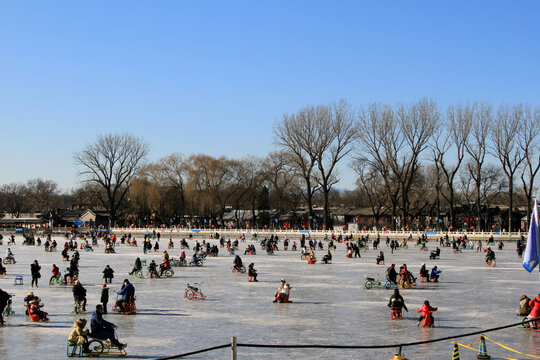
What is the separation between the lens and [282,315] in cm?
1747

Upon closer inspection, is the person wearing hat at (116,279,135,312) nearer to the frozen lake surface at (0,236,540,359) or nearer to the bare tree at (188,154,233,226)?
the frozen lake surface at (0,236,540,359)

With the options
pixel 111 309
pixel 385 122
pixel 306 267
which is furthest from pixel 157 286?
pixel 385 122

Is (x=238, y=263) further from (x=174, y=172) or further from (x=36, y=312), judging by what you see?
(x=174, y=172)

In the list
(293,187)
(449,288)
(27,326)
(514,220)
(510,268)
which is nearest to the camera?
(27,326)

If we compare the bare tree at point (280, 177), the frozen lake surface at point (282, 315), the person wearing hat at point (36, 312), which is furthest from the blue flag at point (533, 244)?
the bare tree at point (280, 177)

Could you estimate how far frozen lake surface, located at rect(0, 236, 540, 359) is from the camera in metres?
13.2

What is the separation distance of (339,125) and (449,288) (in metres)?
52.2

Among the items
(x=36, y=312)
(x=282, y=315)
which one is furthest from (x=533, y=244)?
(x=36, y=312)

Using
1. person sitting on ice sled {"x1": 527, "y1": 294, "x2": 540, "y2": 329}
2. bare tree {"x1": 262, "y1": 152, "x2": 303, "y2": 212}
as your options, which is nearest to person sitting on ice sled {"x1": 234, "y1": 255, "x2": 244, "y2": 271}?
person sitting on ice sled {"x1": 527, "y1": 294, "x2": 540, "y2": 329}

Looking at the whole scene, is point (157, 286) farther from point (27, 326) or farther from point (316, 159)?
point (316, 159)

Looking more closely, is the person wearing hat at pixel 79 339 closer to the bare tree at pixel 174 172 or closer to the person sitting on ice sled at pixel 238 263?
the person sitting on ice sled at pixel 238 263

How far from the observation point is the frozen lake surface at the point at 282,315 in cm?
1316

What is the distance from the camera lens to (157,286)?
24641mm

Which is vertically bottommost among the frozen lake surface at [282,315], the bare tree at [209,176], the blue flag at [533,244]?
the frozen lake surface at [282,315]
